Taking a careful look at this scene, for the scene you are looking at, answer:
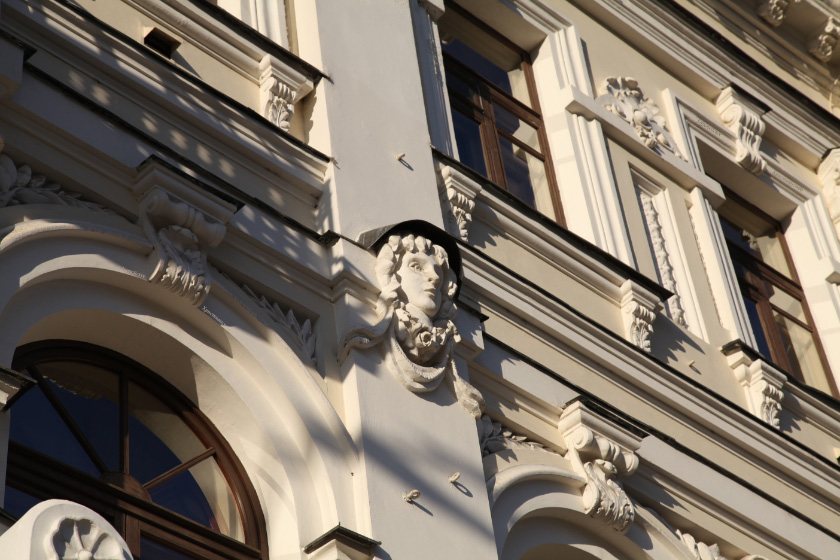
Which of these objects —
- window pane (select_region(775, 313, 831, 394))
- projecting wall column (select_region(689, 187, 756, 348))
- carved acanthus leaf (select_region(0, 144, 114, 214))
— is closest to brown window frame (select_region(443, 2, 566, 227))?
projecting wall column (select_region(689, 187, 756, 348))

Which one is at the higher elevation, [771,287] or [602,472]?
[771,287]

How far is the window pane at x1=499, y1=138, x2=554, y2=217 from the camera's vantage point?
9.68 m

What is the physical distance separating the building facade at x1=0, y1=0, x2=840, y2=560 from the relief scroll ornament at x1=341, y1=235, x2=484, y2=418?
2 centimetres

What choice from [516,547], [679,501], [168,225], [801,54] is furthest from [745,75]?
[168,225]

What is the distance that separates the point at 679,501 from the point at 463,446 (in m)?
1.94

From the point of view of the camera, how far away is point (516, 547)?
7.23 metres

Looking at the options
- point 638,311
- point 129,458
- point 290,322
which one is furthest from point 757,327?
point 129,458

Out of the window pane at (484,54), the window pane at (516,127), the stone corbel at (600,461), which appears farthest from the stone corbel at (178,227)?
the window pane at (484,54)

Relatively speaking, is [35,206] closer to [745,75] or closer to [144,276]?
[144,276]

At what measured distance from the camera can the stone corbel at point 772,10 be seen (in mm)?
13258

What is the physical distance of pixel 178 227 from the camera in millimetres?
6371

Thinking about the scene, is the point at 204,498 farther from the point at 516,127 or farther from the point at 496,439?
the point at 516,127

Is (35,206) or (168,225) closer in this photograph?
(35,206)

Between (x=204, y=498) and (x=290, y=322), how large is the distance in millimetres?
955
